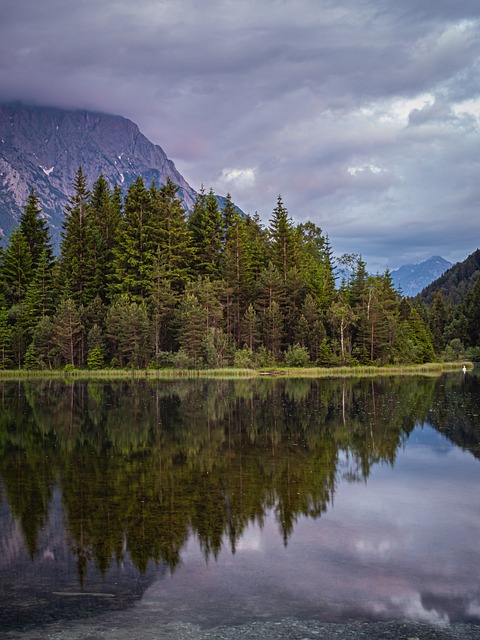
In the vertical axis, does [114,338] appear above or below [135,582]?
above

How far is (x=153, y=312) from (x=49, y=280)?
17.5m

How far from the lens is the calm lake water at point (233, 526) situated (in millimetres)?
8953

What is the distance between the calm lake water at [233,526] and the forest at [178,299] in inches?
1842

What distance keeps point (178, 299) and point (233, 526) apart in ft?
214

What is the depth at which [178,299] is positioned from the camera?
77.4m

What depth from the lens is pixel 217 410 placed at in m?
34.5

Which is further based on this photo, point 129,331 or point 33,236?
point 33,236

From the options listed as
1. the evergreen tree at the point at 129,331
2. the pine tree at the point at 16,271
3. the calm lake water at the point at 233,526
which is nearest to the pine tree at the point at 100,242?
the evergreen tree at the point at 129,331

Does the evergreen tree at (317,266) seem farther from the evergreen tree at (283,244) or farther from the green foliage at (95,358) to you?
the green foliage at (95,358)

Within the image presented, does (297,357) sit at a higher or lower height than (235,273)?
lower

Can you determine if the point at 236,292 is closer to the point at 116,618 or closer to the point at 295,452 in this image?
the point at 295,452

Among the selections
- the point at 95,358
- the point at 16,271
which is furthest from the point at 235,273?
the point at 16,271

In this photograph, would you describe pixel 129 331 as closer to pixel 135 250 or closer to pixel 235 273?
pixel 135 250

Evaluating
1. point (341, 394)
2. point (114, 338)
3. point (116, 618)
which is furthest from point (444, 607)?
point (114, 338)
